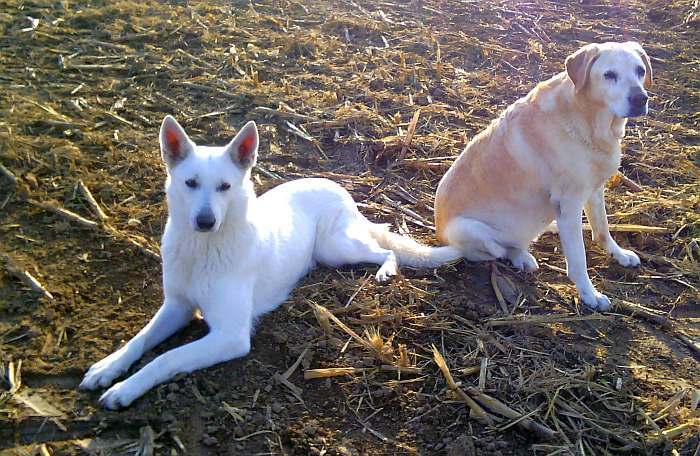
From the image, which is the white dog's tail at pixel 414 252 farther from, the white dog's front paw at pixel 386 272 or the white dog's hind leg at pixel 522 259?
the white dog's hind leg at pixel 522 259

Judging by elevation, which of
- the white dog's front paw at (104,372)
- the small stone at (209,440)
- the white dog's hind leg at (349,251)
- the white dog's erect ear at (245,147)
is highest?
the white dog's erect ear at (245,147)

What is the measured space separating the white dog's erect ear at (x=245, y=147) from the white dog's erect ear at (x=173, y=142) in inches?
9.1

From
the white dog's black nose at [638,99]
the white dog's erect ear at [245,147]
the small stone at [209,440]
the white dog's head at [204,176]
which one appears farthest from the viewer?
the white dog's black nose at [638,99]

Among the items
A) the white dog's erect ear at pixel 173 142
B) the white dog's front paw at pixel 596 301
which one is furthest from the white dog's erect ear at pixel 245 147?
the white dog's front paw at pixel 596 301

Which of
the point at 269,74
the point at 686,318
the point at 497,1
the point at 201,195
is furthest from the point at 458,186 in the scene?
the point at 497,1

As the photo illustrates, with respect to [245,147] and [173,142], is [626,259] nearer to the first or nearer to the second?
[245,147]

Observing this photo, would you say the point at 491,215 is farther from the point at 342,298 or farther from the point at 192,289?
the point at 192,289

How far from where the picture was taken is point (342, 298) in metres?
4.31

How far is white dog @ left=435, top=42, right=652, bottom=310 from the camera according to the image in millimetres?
4207

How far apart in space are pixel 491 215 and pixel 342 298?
52.7 inches

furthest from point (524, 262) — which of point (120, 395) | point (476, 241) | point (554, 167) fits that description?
point (120, 395)

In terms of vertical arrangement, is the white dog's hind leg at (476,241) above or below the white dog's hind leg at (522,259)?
above

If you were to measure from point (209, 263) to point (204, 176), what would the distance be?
49 cm

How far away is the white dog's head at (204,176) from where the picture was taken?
11.5 ft
